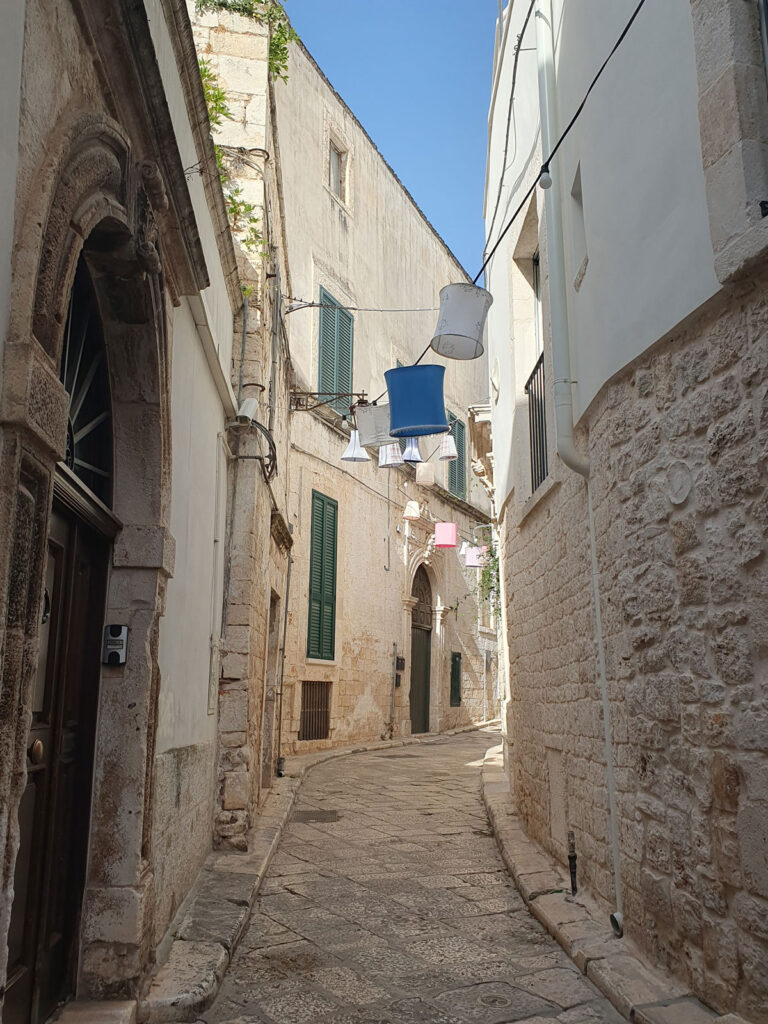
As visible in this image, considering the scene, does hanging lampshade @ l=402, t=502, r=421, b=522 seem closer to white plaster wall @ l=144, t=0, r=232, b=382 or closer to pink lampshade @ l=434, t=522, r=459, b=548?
pink lampshade @ l=434, t=522, r=459, b=548

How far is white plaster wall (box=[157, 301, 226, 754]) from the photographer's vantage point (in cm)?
450

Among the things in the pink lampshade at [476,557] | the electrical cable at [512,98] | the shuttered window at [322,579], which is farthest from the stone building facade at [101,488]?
the pink lampshade at [476,557]

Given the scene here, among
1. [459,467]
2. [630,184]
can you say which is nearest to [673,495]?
[630,184]

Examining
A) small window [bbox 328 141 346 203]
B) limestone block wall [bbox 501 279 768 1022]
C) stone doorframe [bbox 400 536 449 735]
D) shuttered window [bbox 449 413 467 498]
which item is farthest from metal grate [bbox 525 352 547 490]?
shuttered window [bbox 449 413 467 498]

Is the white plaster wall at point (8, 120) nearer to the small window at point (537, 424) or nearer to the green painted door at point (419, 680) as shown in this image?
the small window at point (537, 424)

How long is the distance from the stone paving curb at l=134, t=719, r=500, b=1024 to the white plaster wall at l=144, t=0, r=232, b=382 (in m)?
3.25

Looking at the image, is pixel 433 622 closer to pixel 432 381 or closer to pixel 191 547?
pixel 432 381

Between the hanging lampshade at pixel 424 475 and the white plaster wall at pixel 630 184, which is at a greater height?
the hanging lampshade at pixel 424 475

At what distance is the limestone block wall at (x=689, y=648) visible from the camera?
3.18m

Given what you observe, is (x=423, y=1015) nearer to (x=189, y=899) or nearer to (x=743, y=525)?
(x=189, y=899)

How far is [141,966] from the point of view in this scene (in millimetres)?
3592

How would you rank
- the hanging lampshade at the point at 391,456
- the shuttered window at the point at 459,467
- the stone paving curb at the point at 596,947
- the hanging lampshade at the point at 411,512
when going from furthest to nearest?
1. the shuttered window at the point at 459,467
2. the hanging lampshade at the point at 411,512
3. the hanging lampshade at the point at 391,456
4. the stone paving curb at the point at 596,947

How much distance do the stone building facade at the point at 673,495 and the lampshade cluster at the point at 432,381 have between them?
0.85 meters

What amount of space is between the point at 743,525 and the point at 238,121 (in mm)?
5846
